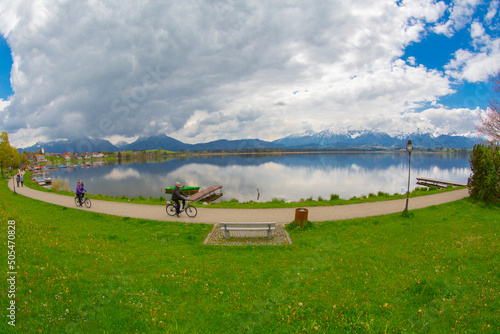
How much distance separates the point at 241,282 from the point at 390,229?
8.34 meters

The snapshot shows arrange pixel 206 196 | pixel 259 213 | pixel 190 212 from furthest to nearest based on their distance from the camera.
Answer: pixel 206 196
pixel 259 213
pixel 190 212

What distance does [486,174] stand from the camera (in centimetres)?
1720

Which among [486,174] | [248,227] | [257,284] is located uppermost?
[486,174]

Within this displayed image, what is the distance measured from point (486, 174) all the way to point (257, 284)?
20.0 meters

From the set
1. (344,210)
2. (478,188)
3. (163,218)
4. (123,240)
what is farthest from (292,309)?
(478,188)

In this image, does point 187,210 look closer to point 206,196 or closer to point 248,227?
point 248,227

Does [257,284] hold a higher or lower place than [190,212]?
higher

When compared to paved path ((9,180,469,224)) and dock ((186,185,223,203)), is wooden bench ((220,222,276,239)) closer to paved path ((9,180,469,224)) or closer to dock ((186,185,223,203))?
paved path ((9,180,469,224))

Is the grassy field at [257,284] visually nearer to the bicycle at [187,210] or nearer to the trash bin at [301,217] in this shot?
the trash bin at [301,217]

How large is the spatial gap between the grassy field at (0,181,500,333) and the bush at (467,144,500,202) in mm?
8889

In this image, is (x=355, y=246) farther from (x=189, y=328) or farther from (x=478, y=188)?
(x=478, y=188)

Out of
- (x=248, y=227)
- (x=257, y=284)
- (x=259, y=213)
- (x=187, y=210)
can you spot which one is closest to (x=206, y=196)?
(x=187, y=210)

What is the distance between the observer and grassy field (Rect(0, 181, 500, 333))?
454 cm

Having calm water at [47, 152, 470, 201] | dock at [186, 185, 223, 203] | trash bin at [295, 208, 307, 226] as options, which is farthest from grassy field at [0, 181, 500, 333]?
calm water at [47, 152, 470, 201]
